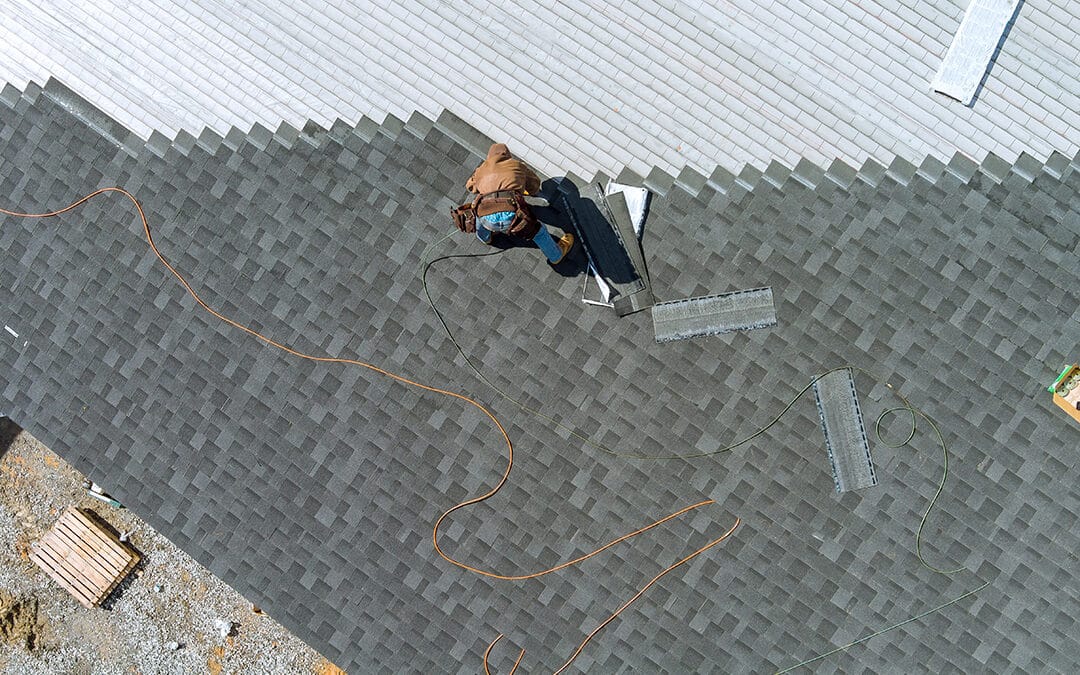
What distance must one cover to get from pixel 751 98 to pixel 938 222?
225 cm

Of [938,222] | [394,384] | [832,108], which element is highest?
[832,108]

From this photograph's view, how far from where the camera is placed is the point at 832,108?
691 centimetres

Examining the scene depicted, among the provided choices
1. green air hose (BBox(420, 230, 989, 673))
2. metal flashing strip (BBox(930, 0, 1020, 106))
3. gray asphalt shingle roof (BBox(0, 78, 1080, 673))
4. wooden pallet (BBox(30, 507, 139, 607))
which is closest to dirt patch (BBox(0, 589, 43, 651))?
wooden pallet (BBox(30, 507, 139, 607))

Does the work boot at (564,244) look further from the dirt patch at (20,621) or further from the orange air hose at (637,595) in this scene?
the dirt patch at (20,621)

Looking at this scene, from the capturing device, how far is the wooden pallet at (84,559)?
9.66m

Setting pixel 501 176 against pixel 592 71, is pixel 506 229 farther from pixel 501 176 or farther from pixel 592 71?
pixel 592 71

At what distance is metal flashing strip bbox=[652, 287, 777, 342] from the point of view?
6.62 m

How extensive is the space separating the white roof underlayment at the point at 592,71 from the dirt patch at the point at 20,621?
297 inches

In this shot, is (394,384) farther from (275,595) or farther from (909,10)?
(909,10)

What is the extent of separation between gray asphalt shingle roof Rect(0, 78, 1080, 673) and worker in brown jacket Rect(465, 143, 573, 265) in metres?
0.37

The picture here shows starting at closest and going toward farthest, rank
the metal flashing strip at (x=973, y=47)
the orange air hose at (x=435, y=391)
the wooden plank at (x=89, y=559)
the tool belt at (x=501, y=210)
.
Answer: the tool belt at (x=501, y=210) → the orange air hose at (x=435, y=391) → the metal flashing strip at (x=973, y=47) → the wooden plank at (x=89, y=559)

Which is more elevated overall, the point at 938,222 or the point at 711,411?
the point at 938,222

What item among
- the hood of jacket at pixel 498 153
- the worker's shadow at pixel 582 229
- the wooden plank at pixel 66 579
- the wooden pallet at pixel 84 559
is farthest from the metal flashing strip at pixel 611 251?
the wooden plank at pixel 66 579

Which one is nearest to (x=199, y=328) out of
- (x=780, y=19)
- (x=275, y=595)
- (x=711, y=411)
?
(x=275, y=595)
